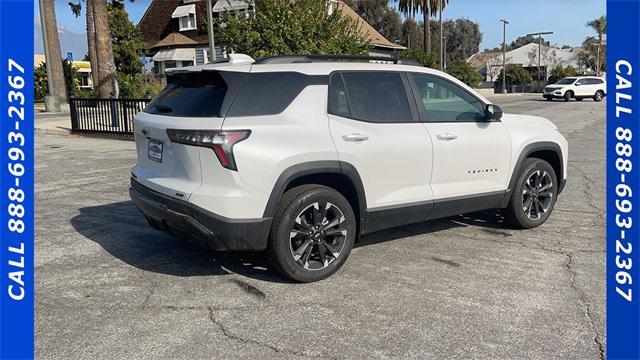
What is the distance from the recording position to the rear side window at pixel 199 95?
419cm

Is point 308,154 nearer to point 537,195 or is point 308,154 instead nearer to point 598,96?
point 537,195

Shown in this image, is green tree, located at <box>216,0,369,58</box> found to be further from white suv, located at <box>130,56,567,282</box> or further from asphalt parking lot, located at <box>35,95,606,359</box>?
white suv, located at <box>130,56,567,282</box>

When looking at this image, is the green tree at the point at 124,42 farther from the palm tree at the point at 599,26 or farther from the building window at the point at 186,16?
the palm tree at the point at 599,26

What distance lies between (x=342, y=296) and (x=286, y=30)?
45.3 feet

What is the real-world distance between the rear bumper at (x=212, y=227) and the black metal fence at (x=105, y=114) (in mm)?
11252

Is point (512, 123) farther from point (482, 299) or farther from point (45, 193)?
point (45, 193)

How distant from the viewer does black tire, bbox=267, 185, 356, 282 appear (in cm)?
428

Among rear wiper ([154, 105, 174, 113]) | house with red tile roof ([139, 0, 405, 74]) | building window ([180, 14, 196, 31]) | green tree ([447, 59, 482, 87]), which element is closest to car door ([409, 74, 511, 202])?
rear wiper ([154, 105, 174, 113])

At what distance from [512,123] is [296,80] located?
262 centimetres

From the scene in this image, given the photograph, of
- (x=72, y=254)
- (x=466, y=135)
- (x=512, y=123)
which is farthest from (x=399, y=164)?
(x=72, y=254)

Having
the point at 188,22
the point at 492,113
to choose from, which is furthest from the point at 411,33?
the point at 492,113

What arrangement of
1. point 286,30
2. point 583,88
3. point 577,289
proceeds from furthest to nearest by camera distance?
point 583,88, point 286,30, point 577,289

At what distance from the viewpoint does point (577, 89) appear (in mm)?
38031

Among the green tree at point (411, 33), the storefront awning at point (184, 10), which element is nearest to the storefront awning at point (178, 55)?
the storefront awning at point (184, 10)
